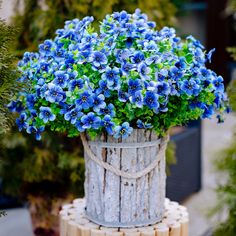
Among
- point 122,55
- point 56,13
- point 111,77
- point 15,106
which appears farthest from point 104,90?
point 56,13

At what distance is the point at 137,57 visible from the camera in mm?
2182

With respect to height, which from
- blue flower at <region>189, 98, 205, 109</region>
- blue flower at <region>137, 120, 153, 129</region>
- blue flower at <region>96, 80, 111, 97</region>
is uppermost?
blue flower at <region>96, 80, 111, 97</region>

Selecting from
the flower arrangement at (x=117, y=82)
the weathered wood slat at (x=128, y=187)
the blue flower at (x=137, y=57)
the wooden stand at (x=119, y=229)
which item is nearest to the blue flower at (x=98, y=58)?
the flower arrangement at (x=117, y=82)

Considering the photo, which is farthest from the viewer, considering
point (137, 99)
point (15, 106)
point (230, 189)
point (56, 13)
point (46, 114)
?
point (56, 13)

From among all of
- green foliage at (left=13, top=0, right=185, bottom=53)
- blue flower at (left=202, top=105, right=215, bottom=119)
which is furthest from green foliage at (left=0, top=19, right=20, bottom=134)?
green foliage at (left=13, top=0, right=185, bottom=53)

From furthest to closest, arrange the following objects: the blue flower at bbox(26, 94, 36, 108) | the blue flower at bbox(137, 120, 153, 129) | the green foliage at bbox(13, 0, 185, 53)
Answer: the green foliage at bbox(13, 0, 185, 53), the blue flower at bbox(26, 94, 36, 108), the blue flower at bbox(137, 120, 153, 129)

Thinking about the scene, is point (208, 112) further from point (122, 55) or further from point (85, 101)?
point (85, 101)

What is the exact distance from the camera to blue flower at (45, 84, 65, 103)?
2.15 m

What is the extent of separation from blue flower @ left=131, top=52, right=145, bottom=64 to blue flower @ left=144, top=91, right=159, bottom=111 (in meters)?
0.15

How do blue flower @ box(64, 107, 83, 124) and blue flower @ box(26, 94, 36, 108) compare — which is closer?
blue flower @ box(64, 107, 83, 124)

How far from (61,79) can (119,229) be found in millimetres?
683

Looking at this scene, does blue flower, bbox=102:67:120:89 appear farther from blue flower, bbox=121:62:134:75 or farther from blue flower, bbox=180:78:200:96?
blue flower, bbox=180:78:200:96

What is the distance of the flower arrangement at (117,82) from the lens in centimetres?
213

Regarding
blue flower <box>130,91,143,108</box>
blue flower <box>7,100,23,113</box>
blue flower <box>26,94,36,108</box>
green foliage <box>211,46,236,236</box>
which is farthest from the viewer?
green foliage <box>211,46,236,236</box>
